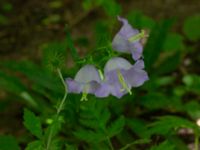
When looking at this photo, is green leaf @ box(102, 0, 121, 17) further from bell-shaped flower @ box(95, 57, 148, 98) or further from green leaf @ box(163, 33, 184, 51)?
bell-shaped flower @ box(95, 57, 148, 98)

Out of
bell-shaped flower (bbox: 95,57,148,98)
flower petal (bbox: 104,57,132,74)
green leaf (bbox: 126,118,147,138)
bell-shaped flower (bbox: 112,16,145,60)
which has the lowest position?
green leaf (bbox: 126,118,147,138)

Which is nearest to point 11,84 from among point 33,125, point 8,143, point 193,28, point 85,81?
point 8,143

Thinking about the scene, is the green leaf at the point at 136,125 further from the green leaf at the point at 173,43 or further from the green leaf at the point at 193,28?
the green leaf at the point at 193,28

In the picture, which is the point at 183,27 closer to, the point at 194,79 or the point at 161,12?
the point at 161,12

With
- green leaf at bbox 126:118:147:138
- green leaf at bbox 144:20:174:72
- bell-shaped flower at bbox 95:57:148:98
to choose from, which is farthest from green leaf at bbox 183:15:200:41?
bell-shaped flower at bbox 95:57:148:98

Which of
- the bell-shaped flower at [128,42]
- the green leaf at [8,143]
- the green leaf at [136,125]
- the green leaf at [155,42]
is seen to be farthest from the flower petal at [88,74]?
the green leaf at [155,42]

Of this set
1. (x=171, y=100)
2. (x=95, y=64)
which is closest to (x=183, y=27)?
(x=171, y=100)
